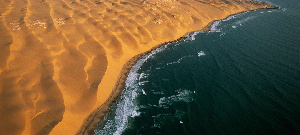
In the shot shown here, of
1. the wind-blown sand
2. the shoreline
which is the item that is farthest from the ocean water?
the wind-blown sand

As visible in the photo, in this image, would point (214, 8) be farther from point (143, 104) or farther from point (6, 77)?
point (6, 77)

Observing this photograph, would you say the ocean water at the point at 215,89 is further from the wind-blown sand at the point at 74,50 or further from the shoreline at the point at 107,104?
the wind-blown sand at the point at 74,50

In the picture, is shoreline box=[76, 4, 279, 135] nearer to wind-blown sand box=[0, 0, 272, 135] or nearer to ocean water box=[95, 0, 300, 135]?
wind-blown sand box=[0, 0, 272, 135]

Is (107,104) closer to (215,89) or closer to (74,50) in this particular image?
(74,50)

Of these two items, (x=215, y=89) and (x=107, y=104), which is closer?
(x=107, y=104)

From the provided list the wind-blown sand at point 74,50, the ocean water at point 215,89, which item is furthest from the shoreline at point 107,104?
the ocean water at point 215,89

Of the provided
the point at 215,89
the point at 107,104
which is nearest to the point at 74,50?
the point at 107,104

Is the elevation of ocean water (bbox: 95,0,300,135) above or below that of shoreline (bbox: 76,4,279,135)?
above
